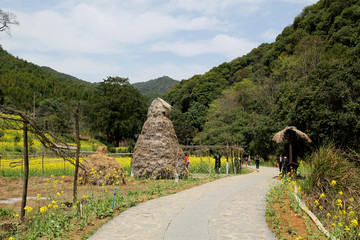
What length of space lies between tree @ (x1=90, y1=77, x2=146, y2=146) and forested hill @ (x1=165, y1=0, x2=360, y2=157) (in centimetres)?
727

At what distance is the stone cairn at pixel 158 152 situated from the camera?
15.1 meters

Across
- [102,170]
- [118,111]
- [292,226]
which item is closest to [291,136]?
[292,226]

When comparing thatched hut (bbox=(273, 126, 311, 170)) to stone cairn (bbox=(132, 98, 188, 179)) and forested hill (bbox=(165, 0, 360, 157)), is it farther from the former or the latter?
stone cairn (bbox=(132, 98, 188, 179))

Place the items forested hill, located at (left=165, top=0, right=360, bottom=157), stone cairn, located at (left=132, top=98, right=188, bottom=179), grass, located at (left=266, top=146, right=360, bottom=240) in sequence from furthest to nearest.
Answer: forested hill, located at (left=165, top=0, right=360, bottom=157) < stone cairn, located at (left=132, top=98, right=188, bottom=179) < grass, located at (left=266, top=146, right=360, bottom=240)

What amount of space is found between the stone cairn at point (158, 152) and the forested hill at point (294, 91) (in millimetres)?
8074

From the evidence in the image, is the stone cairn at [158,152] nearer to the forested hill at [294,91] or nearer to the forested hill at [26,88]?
the forested hill at [294,91]

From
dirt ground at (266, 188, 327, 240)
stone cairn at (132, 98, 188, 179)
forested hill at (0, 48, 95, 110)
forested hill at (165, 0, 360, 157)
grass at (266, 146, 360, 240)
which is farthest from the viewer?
forested hill at (0, 48, 95, 110)

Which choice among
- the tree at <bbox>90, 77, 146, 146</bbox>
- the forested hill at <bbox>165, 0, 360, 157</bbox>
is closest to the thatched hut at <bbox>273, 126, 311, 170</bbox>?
the forested hill at <bbox>165, 0, 360, 157</bbox>

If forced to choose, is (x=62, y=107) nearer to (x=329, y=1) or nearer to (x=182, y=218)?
(x=329, y=1)

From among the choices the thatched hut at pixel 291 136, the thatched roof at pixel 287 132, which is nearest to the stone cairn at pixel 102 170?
the thatched roof at pixel 287 132

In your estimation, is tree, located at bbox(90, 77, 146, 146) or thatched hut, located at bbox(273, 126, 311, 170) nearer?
thatched hut, located at bbox(273, 126, 311, 170)

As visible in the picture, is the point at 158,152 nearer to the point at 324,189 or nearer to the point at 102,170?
the point at 102,170

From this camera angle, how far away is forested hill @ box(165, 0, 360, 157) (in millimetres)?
19719

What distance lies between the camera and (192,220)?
265 inches
